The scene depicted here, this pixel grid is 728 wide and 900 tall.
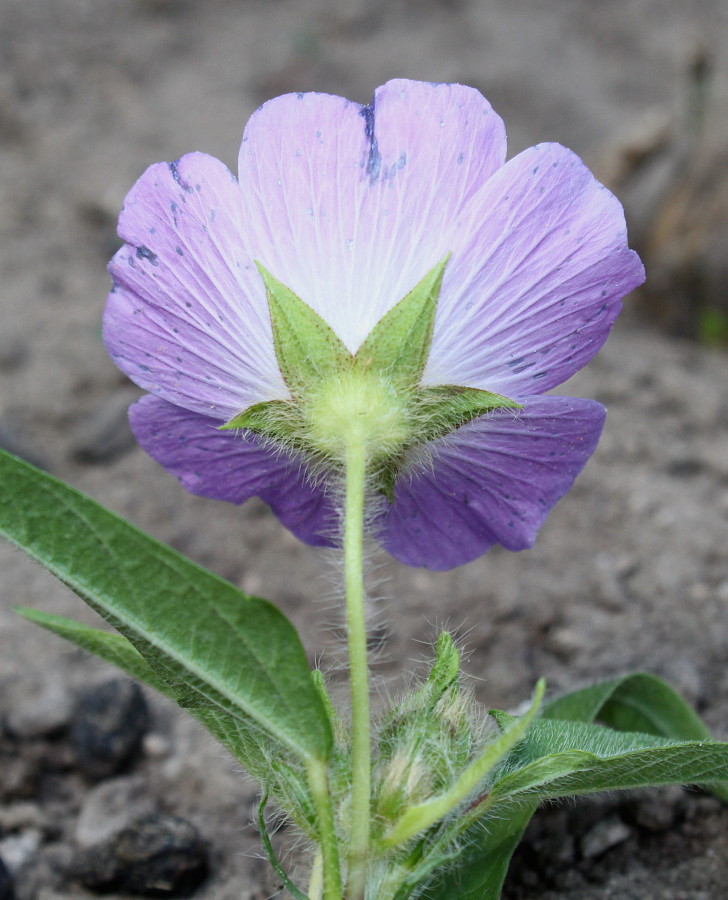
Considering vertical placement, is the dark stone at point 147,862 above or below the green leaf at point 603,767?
below

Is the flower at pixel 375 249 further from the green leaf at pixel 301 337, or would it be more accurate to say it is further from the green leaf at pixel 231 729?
the green leaf at pixel 231 729

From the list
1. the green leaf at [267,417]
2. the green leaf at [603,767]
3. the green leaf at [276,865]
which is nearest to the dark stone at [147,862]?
the green leaf at [276,865]

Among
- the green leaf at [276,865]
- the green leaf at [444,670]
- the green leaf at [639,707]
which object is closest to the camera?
the green leaf at [276,865]

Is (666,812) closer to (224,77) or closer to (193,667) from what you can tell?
(193,667)

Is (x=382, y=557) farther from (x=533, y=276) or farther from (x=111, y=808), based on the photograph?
(x=533, y=276)

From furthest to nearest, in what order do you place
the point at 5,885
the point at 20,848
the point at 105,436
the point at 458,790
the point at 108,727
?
the point at 105,436 < the point at 108,727 < the point at 20,848 < the point at 5,885 < the point at 458,790

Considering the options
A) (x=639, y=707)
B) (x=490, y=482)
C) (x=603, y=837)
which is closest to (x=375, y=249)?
(x=490, y=482)

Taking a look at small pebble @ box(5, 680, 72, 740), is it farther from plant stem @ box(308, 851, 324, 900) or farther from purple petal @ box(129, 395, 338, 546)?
plant stem @ box(308, 851, 324, 900)
